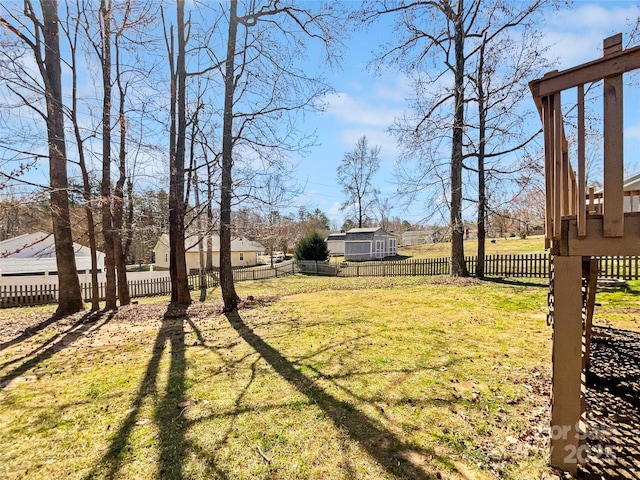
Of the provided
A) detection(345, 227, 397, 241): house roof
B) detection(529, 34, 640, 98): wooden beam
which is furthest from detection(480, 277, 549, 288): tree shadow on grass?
detection(345, 227, 397, 241): house roof

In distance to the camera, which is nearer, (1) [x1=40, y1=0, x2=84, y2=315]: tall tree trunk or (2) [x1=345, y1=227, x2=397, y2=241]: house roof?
(1) [x1=40, y1=0, x2=84, y2=315]: tall tree trunk

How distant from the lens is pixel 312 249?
23.8m

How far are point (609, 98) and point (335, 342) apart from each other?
423cm

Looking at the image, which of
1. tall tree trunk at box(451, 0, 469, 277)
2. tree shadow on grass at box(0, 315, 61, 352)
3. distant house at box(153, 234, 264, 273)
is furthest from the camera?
distant house at box(153, 234, 264, 273)

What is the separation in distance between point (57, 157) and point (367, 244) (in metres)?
26.9

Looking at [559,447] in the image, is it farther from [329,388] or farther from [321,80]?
[321,80]

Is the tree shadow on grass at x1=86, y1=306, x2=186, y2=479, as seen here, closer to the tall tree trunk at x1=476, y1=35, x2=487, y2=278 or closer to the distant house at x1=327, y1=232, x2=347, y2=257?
the tall tree trunk at x1=476, y1=35, x2=487, y2=278

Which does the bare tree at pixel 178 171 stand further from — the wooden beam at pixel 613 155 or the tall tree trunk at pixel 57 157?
the wooden beam at pixel 613 155

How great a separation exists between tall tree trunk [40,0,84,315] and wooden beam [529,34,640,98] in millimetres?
8833

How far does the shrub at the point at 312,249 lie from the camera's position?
2383 centimetres

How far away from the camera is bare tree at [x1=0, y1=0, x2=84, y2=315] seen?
7.05 meters

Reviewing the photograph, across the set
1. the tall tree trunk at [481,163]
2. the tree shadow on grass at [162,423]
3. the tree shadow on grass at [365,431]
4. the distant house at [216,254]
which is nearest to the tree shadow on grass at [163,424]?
the tree shadow on grass at [162,423]

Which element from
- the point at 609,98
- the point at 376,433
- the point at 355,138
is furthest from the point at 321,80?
the point at 355,138

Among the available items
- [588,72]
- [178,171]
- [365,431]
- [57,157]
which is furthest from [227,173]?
[588,72]
